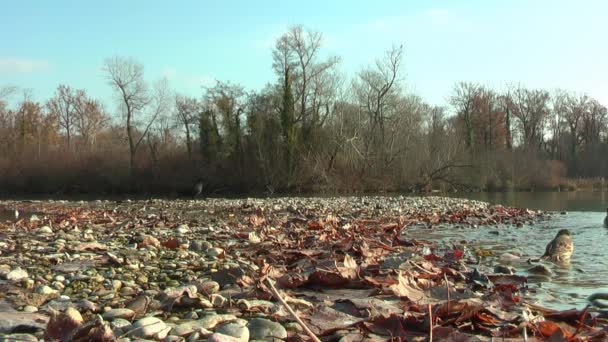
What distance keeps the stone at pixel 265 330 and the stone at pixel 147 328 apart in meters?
0.55

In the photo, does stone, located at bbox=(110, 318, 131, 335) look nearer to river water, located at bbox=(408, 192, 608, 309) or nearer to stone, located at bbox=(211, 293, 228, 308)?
stone, located at bbox=(211, 293, 228, 308)

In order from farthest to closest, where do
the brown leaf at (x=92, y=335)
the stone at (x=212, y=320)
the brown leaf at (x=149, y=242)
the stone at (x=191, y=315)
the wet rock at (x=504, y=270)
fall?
the brown leaf at (x=149, y=242), the wet rock at (x=504, y=270), the stone at (x=191, y=315), the stone at (x=212, y=320), the brown leaf at (x=92, y=335)

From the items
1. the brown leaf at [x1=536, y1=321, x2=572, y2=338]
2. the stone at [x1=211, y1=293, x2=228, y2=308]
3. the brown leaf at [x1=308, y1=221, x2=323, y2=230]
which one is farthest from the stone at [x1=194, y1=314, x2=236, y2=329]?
the brown leaf at [x1=308, y1=221, x2=323, y2=230]

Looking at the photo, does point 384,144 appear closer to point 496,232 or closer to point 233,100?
point 233,100

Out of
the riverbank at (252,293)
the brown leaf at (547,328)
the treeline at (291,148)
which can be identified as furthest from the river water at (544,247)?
the treeline at (291,148)

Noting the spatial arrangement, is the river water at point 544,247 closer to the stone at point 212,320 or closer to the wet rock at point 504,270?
the wet rock at point 504,270

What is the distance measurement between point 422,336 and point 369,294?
1587mm

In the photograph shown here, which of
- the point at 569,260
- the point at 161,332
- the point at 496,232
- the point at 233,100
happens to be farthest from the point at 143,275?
the point at 233,100

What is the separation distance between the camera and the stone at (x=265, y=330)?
3.51 metres

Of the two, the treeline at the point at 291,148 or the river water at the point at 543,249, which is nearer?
the river water at the point at 543,249

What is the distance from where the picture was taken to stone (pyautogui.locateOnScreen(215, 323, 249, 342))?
3379mm

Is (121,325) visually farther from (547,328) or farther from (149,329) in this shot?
(547,328)

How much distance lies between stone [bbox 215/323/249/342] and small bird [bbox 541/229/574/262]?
6.54m

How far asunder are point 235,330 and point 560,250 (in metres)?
7.22
